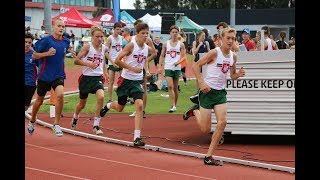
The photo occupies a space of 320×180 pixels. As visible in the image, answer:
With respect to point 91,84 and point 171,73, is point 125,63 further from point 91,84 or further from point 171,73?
point 171,73

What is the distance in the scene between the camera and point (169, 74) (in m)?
17.2

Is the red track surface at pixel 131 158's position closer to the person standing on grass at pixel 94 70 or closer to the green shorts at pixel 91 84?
the person standing on grass at pixel 94 70

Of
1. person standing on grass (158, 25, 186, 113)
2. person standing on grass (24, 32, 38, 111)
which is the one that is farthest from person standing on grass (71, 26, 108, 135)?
person standing on grass (158, 25, 186, 113)

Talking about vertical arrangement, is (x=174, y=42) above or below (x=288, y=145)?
above

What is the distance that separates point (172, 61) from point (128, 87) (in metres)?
5.18

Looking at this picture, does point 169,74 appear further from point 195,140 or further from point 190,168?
point 190,168

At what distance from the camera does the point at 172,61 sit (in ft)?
56.1

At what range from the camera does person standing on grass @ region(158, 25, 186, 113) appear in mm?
17031

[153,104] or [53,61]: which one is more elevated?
[53,61]

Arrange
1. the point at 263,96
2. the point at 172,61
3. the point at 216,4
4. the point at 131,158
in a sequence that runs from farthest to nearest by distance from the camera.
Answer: the point at 216,4, the point at 172,61, the point at 263,96, the point at 131,158

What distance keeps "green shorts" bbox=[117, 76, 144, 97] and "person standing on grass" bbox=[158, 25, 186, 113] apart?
475 cm

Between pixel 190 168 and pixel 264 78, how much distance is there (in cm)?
259

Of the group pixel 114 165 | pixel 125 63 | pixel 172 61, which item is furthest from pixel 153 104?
pixel 114 165
